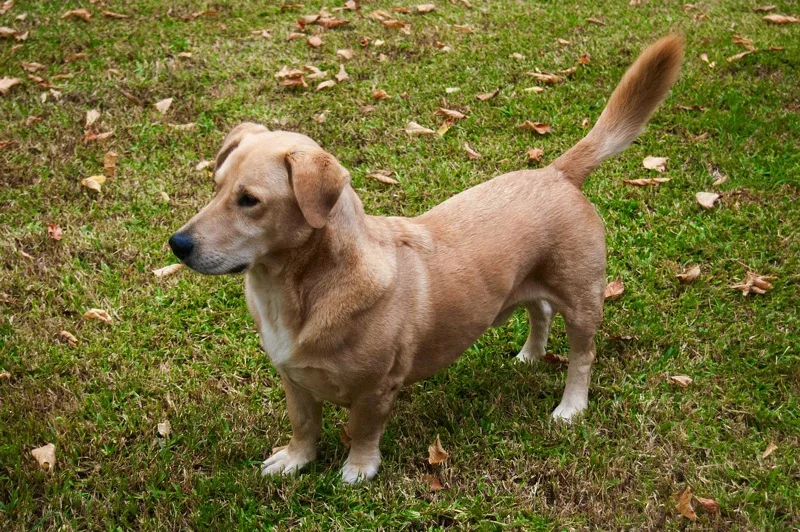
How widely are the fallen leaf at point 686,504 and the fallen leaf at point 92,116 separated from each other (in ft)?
17.8

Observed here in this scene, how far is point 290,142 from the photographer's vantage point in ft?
9.32

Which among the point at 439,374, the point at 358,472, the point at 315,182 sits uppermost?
the point at 315,182

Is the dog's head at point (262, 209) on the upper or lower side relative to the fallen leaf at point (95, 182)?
upper

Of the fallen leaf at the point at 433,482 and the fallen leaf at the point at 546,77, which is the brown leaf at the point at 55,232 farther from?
the fallen leaf at the point at 546,77

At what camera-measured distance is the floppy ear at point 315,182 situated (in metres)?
2.65

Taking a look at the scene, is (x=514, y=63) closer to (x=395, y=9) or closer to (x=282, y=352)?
(x=395, y=9)

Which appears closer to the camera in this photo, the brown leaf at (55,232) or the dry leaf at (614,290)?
the dry leaf at (614,290)

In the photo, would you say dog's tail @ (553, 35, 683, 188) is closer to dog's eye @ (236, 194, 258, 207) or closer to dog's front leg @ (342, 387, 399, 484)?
dog's front leg @ (342, 387, 399, 484)

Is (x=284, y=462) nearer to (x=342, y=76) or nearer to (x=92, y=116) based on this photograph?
(x=92, y=116)

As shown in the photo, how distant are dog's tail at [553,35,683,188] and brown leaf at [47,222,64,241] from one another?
3423 millimetres

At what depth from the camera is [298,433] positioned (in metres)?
3.42

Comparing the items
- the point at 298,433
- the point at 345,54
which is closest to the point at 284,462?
the point at 298,433

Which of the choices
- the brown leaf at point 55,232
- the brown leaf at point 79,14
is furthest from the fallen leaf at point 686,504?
the brown leaf at point 79,14

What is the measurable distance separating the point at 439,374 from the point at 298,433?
1.00 metres
